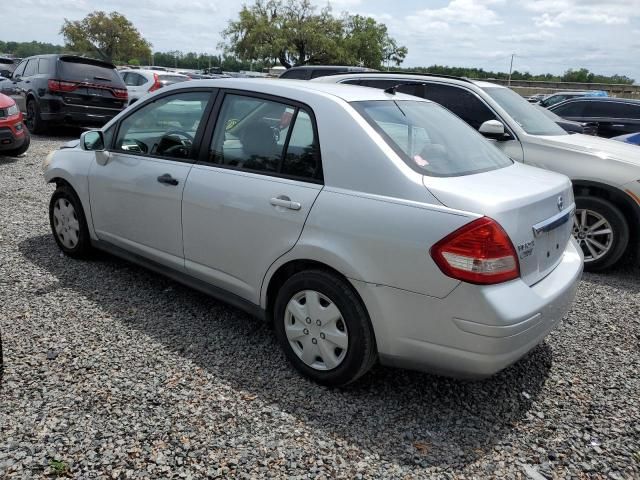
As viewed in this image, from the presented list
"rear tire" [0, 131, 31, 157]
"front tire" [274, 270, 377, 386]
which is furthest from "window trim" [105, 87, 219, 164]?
"rear tire" [0, 131, 31, 157]

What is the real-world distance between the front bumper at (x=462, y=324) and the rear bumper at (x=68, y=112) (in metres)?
11.0

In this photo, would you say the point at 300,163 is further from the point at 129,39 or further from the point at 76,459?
the point at 129,39

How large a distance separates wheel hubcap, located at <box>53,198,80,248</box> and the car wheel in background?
27.4 ft

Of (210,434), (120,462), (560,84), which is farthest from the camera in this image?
(560,84)

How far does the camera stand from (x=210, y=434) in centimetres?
264

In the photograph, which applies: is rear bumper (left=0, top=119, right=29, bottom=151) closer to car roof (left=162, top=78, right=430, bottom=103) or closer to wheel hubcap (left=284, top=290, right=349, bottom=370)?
car roof (left=162, top=78, right=430, bottom=103)

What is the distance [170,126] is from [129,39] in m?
62.6

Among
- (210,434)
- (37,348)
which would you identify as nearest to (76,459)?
(210,434)

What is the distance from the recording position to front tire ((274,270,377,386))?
2807 millimetres

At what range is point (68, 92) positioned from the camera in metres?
11.7

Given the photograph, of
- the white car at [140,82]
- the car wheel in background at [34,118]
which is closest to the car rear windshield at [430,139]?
the car wheel in background at [34,118]

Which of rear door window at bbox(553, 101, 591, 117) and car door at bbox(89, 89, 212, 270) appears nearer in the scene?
car door at bbox(89, 89, 212, 270)

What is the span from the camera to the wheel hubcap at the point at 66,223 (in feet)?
15.5

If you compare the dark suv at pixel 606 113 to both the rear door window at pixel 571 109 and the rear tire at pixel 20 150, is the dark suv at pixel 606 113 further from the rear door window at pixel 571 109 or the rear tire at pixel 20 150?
the rear tire at pixel 20 150
